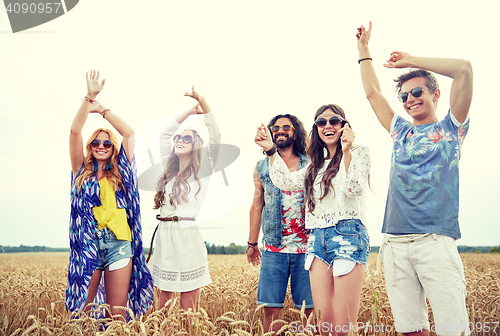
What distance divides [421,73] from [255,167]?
7.21ft

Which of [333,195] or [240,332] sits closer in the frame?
[240,332]

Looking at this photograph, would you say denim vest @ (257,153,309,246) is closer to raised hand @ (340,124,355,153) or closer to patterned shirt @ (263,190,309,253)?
patterned shirt @ (263,190,309,253)

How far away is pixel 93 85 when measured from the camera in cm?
448

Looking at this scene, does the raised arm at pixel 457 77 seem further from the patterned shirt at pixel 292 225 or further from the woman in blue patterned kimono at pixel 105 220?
the woman in blue patterned kimono at pixel 105 220

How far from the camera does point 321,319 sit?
10.6ft

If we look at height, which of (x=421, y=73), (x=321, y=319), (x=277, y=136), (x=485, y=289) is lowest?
(x=485, y=289)

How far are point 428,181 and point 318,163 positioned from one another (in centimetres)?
110

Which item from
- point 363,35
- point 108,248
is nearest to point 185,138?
point 108,248

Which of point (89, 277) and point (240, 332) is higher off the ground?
point (89, 277)

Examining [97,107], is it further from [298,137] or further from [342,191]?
[342,191]

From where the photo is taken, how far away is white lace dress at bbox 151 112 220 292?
14.0 ft

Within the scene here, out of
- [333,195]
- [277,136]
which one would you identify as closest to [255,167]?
[277,136]

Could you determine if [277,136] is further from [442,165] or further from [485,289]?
[485,289]

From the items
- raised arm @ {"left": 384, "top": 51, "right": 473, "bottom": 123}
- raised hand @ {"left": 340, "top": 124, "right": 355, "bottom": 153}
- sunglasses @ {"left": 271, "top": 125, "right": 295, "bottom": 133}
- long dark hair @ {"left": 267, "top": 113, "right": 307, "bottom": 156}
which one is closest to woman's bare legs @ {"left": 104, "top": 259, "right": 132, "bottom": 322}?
sunglasses @ {"left": 271, "top": 125, "right": 295, "bottom": 133}
